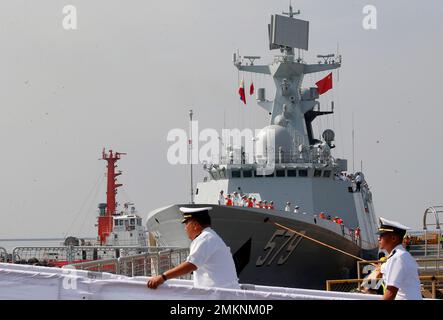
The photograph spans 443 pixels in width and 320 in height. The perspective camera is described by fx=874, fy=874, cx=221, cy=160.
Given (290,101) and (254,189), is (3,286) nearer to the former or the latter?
(254,189)

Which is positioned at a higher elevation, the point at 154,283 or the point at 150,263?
the point at 154,283

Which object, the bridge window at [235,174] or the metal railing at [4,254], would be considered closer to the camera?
the metal railing at [4,254]

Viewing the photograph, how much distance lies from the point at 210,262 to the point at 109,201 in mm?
44828

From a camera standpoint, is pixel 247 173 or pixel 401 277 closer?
pixel 401 277

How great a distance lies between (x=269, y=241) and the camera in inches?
1015

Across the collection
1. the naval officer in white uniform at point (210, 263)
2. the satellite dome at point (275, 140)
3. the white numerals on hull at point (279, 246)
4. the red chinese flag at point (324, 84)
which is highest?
the red chinese flag at point (324, 84)

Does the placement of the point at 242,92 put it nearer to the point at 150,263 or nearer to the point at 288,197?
the point at 288,197

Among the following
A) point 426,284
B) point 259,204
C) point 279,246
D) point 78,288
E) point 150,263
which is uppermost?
point 78,288

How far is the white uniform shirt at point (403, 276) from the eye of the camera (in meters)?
6.27

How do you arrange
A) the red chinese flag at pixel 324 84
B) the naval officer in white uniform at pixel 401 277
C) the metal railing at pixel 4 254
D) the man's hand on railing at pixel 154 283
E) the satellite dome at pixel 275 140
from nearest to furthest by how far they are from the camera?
the naval officer in white uniform at pixel 401 277
the man's hand on railing at pixel 154 283
the metal railing at pixel 4 254
the satellite dome at pixel 275 140
the red chinese flag at pixel 324 84

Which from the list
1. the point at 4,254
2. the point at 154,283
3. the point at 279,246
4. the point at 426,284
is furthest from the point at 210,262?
the point at 279,246

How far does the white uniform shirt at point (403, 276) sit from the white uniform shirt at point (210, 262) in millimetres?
1164

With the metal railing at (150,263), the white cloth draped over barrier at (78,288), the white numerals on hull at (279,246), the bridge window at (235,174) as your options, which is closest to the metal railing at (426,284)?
the metal railing at (150,263)

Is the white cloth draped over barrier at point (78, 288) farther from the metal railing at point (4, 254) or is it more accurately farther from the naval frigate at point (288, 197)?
the naval frigate at point (288, 197)
